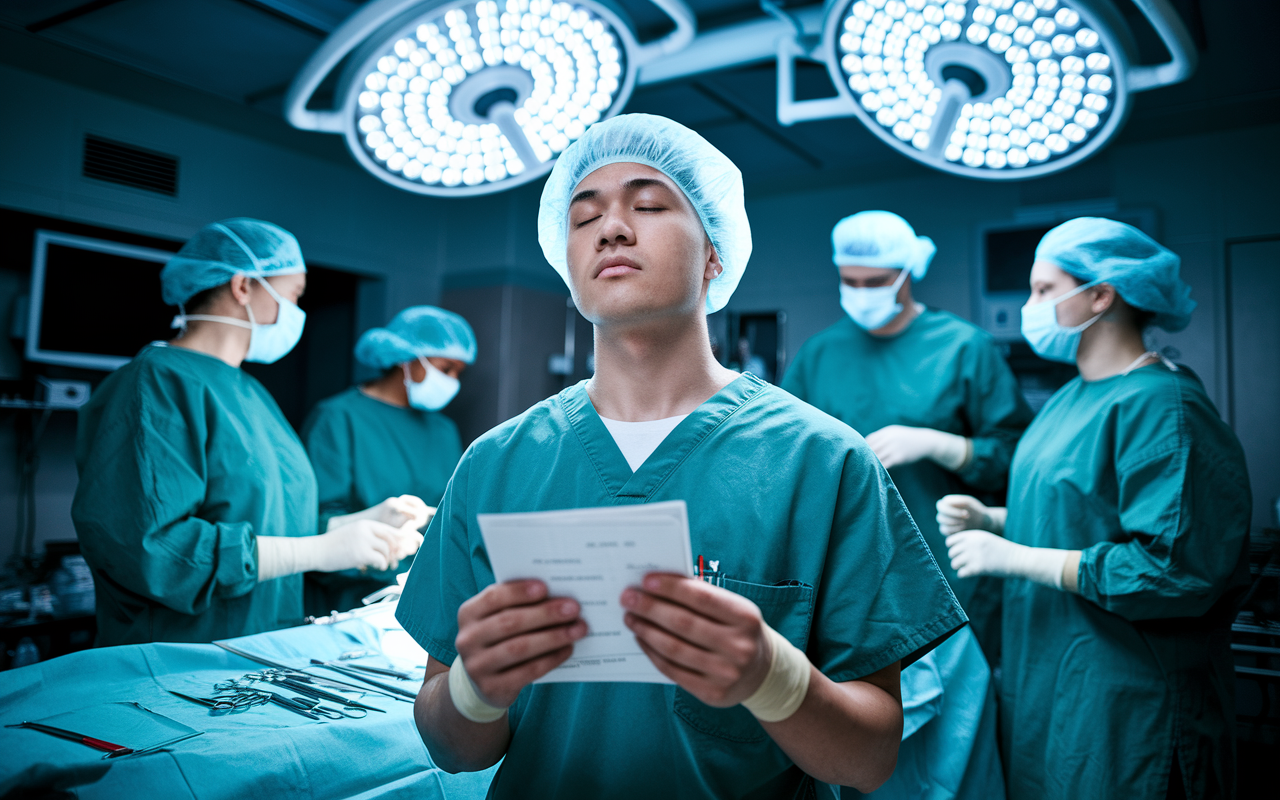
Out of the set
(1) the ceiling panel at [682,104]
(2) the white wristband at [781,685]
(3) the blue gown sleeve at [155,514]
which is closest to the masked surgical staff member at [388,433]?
(3) the blue gown sleeve at [155,514]

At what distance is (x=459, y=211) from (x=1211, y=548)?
3.77m

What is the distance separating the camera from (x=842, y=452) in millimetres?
961

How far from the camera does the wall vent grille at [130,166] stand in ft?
10.2

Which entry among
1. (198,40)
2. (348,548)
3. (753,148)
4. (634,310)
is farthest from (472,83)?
(753,148)

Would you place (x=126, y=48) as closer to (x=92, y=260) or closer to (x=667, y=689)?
(x=92, y=260)

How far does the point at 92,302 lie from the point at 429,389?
147cm

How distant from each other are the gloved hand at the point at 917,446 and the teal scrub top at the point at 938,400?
0.18 feet

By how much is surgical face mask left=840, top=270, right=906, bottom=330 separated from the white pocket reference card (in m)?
1.83

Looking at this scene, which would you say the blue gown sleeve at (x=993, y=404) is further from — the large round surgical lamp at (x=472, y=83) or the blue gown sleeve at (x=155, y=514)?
the blue gown sleeve at (x=155, y=514)

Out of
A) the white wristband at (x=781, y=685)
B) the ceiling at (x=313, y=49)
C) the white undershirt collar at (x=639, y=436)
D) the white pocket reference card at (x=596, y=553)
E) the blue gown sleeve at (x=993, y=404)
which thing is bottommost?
the white wristband at (x=781, y=685)

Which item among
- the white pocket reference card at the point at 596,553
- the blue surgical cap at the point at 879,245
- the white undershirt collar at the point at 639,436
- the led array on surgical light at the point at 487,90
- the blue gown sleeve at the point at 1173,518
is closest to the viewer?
the white pocket reference card at the point at 596,553

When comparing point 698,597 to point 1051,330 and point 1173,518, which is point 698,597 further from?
point 1051,330

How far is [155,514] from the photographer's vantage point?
1.56 meters

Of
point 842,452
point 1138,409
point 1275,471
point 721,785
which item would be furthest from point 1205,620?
point 1275,471
